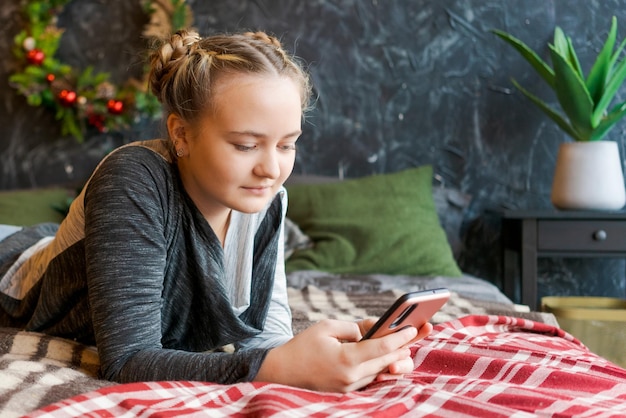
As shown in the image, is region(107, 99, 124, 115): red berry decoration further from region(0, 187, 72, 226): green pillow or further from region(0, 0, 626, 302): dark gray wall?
region(0, 187, 72, 226): green pillow

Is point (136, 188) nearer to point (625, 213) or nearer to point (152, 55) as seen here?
point (152, 55)

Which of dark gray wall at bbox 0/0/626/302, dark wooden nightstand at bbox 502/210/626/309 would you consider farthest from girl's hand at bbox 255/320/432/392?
dark gray wall at bbox 0/0/626/302

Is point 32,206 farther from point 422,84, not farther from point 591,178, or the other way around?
point 591,178

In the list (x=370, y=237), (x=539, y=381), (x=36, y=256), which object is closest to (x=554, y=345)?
(x=539, y=381)

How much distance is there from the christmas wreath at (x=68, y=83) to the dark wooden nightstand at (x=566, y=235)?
1.41 metres

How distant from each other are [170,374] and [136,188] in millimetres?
267

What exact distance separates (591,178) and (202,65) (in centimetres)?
177

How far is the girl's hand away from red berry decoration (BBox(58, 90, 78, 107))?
7.11 ft

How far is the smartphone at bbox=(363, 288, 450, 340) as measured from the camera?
97 centimetres

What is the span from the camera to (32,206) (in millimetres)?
2648

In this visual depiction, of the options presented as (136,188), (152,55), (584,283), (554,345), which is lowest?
(584,283)

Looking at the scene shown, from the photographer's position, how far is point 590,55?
9.69 ft

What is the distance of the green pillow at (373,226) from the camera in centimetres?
243

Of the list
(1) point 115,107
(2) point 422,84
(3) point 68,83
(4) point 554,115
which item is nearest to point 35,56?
(3) point 68,83
